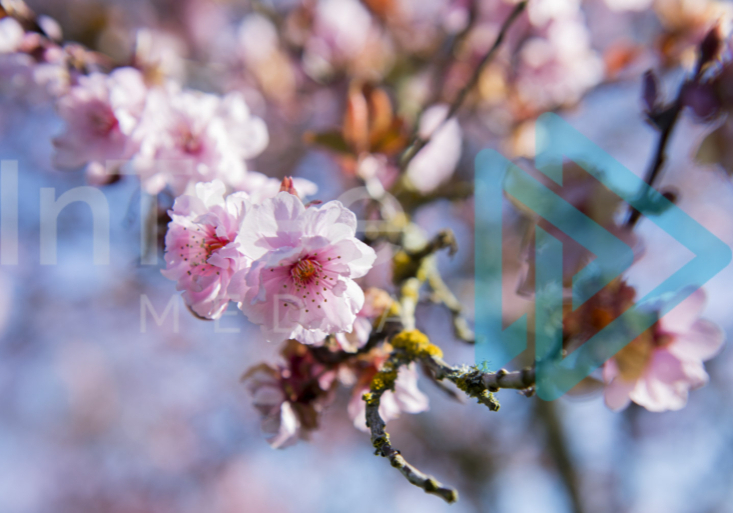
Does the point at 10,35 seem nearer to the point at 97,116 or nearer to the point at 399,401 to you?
the point at 97,116

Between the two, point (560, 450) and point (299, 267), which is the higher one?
point (299, 267)

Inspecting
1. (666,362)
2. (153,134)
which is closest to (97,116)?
(153,134)

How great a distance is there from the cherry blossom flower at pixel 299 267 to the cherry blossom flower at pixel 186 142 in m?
0.28

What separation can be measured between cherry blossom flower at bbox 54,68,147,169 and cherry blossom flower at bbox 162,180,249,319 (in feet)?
1.07

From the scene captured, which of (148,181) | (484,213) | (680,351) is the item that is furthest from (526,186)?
(484,213)

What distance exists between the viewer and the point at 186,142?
2.80ft

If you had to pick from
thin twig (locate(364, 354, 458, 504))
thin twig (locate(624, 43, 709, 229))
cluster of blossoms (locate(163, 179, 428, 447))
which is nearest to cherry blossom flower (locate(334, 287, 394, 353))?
cluster of blossoms (locate(163, 179, 428, 447))

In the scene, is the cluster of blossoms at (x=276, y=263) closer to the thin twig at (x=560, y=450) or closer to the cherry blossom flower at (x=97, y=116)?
the cherry blossom flower at (x=97, y=116)

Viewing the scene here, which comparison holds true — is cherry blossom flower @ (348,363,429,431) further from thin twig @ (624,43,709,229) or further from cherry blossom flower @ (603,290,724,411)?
thin twig @ (624,43,709,229)

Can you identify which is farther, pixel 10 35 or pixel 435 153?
pixel 435 153

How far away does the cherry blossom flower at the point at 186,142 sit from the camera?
0.81m

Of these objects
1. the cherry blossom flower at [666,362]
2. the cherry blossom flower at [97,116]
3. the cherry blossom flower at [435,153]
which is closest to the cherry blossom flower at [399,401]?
the cherry blossom flower at [666,362]

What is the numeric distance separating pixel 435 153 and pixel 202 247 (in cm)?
98

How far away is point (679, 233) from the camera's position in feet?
2.59
